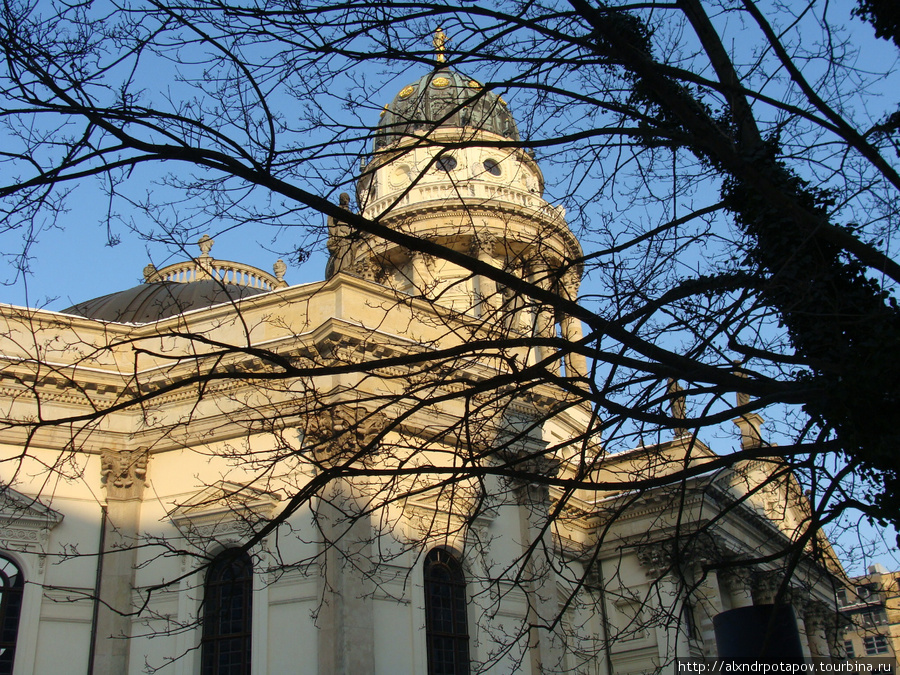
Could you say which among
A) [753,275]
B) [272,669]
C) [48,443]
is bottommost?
[272,669]

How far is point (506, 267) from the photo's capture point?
338 inches

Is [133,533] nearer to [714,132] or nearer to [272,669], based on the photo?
[272,669]

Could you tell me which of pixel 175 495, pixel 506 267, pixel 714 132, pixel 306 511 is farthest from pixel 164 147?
pixel 175 495

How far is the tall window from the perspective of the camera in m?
17.2

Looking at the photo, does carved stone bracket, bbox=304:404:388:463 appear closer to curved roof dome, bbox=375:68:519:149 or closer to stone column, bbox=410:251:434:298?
stone column, bbox=410:251:434:298

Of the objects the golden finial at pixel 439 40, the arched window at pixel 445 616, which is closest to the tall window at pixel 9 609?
the arched window at pixel 445 616

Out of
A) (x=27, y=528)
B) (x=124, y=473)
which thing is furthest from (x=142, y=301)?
(x=27, y=528)

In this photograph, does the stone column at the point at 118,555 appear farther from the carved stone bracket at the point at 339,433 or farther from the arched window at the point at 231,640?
the carved stone bracket at the point at 339,433

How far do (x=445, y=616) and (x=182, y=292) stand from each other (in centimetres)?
1069

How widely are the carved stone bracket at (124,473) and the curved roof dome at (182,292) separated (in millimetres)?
5172

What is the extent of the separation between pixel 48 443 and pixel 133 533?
253 cm

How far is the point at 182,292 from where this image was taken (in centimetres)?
2392

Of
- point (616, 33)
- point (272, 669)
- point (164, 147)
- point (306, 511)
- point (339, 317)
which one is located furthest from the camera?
point (339, 317)

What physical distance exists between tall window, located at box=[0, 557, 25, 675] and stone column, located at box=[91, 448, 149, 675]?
1407mm
